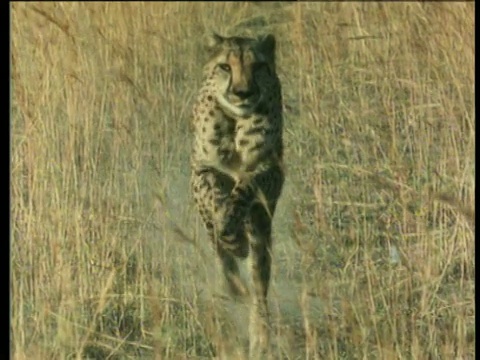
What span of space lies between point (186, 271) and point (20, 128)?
0.81 m

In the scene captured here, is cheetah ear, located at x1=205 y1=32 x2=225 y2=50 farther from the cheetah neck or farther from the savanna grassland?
the savanna grassland

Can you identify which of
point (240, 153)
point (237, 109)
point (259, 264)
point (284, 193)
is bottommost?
point (259, 264)

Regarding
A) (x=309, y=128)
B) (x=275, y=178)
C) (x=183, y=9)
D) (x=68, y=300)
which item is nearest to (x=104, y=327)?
(x=68, y=300)

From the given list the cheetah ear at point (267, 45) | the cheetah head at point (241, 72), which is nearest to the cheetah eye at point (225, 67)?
the cheetah head at point (241, 72)

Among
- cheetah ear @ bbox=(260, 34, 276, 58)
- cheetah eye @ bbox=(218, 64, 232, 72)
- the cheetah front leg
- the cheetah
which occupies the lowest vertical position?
Answer: the cheetah front leg

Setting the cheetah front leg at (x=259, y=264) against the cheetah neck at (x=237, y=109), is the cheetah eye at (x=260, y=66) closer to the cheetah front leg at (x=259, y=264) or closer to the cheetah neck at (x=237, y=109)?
the cheetah neck at (x=237, y=109)

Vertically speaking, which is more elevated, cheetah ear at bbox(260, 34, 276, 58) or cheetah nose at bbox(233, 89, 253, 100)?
cheetah ear at bbox(260, 34, 276, 58)

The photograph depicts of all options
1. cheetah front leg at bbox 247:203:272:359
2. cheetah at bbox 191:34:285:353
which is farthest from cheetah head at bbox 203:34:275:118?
cheetah front leg at bbox 247:203:272:359

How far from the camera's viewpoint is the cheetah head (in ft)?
10.4

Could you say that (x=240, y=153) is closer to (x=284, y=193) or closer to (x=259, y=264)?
(x=259, y=264)

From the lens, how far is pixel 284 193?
3.62 meters

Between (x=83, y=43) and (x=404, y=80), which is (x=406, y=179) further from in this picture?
(x=83, y=43)

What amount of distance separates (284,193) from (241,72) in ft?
1.89

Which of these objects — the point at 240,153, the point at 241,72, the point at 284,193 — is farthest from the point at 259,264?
the point at 241,72
